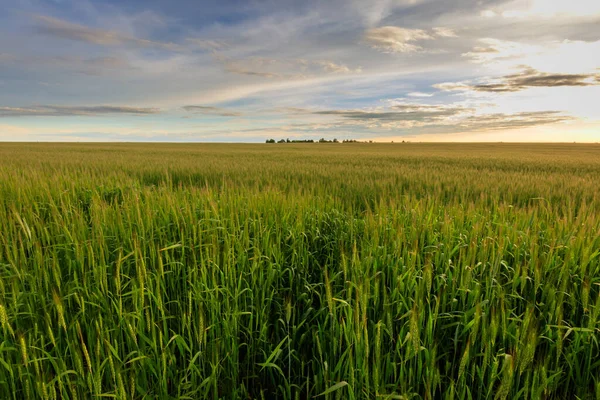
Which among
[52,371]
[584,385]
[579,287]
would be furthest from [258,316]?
[579,287]

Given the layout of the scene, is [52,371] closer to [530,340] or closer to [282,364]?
[282,364]

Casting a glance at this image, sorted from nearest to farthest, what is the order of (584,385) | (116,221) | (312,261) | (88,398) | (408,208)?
1. (88,398)
2. (584,385)
3. (312,261)
4. (116,221)
5. (408,208)

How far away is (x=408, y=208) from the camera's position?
12.4 ft

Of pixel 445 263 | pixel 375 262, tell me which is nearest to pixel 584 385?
pixel 445 263

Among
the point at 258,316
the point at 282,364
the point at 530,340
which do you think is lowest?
the point at 282,364

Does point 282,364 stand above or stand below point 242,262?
below

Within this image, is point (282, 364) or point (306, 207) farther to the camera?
point (306, 207)

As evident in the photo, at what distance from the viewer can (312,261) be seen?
2.88 meters

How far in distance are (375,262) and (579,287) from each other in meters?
1.44

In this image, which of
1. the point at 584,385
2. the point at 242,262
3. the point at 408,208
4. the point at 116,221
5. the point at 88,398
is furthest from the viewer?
the point at 408,208

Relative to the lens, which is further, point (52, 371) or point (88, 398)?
point (52, 371)

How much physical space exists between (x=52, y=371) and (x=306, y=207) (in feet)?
8.51

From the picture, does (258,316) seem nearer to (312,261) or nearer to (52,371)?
(312,261)

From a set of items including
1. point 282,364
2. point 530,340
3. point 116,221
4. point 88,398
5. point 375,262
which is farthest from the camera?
point 116,221
